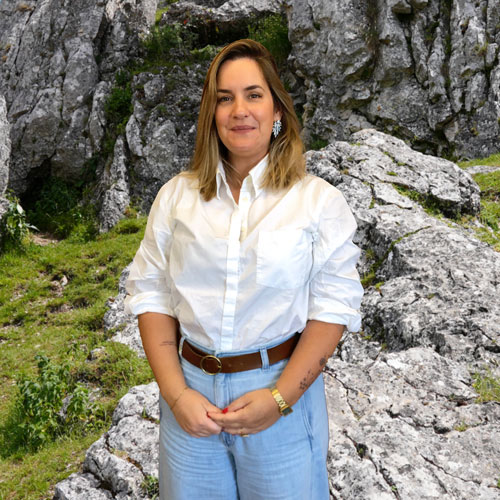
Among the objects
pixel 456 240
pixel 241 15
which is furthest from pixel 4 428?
pixel 241 15

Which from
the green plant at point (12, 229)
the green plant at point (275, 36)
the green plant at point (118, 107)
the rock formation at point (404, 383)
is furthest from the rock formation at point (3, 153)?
the rock formation at point (404, 383)

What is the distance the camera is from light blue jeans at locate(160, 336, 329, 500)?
170 centimetres

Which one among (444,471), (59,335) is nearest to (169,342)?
(444,471)

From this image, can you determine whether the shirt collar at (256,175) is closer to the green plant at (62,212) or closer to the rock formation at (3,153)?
the rock formation at (3,153)

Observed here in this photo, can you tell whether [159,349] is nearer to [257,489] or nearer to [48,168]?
[257,489]

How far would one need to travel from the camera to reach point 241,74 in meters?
1.84

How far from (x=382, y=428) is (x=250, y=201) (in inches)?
66.6

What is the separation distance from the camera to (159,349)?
6.15ft

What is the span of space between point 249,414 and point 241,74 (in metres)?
1.23

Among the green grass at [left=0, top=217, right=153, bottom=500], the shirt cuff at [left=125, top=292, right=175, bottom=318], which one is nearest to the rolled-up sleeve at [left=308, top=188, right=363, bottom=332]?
the shirt cuff at [left=125, top=292, right=175, bottom=318]

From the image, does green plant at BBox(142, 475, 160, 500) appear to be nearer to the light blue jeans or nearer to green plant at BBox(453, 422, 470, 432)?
the light blue jeans

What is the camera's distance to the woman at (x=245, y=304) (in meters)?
1.71

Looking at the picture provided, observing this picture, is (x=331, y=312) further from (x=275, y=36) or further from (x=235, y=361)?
(x=275, y=36)

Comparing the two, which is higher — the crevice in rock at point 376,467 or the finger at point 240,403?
the finger at point 240,403
